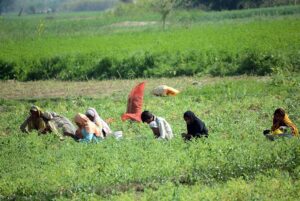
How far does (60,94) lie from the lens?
21.3m

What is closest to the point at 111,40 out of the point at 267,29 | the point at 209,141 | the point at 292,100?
the point at 267,29

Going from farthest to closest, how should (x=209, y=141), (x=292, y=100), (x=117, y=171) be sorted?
1. (x=292, y=100)
2. (x=209, y=141)
3. (x=117, y=171)

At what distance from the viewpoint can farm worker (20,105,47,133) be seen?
14.0m

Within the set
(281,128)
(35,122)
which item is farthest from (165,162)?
(35,122)

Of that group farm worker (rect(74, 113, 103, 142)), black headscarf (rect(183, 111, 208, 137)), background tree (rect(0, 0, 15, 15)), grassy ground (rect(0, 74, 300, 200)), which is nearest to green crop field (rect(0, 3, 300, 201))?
grassy ground (rect(0, 74, 300, 200))

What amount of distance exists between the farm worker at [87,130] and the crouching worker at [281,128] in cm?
327

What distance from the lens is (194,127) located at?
489 inches

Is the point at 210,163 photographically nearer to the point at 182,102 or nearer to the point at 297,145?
the point at 297,145

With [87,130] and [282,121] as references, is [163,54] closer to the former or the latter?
[87,130]

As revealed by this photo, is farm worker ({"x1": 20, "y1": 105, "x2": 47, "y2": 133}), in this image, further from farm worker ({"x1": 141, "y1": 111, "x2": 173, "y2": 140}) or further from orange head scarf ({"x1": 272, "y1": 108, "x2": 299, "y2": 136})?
orange head scarf ({"x1": 272, "y1": 108, "x2": 299, "y2": 136})

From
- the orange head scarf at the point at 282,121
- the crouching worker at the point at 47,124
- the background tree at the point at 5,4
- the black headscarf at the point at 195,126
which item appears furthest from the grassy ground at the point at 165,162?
the background tree at the point at 5,4

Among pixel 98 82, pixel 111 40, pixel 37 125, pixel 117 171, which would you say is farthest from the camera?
pixel 111 40

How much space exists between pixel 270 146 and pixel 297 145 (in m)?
0.53

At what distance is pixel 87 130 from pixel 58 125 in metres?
1.07
